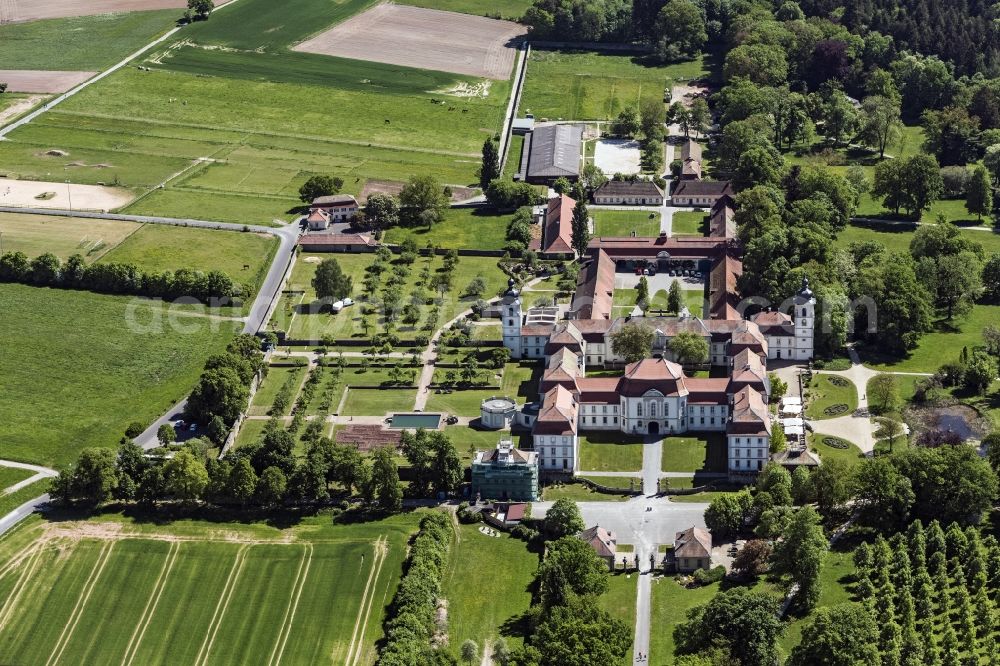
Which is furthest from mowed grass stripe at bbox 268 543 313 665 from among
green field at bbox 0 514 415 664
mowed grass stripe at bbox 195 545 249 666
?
mowed grass stripe at bbox 195 545 249 666

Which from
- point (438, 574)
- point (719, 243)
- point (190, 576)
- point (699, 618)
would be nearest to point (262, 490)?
point (190, 576)

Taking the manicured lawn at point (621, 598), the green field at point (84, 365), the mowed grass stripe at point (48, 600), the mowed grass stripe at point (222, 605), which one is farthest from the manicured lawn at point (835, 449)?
the mowed grass stripe at point (48, 600)

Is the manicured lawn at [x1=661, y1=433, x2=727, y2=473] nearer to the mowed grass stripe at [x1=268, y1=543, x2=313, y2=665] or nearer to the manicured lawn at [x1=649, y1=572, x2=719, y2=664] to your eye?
the manicured lawn at [x1=649, y1=572, x2=719, y2=664]

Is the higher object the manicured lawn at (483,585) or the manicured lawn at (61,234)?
the manicured lawn at (61,234)

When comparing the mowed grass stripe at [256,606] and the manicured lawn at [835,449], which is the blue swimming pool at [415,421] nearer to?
the mowed grass stripe at [256,606]

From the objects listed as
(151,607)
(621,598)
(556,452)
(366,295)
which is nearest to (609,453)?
(556,452)

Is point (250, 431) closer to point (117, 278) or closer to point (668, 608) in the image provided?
point (117, 278)
